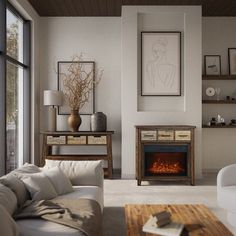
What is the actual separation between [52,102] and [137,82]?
62.2 inches

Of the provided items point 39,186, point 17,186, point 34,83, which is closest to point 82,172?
point 39,186

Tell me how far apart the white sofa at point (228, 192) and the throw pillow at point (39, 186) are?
1.69 m

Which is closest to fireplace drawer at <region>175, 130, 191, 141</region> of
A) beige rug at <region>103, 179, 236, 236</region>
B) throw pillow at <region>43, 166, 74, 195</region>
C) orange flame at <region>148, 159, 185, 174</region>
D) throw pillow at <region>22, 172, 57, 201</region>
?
orange flame at <region>148, 159, 185, 174</region>

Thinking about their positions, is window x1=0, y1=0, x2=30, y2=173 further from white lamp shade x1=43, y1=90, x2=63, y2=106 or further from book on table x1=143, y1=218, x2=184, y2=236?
book on table x1=143, y1=218, x2=184, y2=236

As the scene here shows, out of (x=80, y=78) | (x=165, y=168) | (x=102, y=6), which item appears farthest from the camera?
(x=80, y=78)

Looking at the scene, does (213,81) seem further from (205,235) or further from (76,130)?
(205,235)

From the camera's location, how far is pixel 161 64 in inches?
239

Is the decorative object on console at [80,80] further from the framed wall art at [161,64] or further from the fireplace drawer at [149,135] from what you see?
the fireplace drawer at [149,135]

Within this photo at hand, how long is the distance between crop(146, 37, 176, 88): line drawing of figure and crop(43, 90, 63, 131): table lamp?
169cm

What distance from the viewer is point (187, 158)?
556cm

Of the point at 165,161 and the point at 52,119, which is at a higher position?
the point at 52,119

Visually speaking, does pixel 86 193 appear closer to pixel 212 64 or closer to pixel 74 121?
pixel 74 121

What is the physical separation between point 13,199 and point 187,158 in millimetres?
3589

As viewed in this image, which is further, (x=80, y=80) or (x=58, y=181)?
(x=80, y=80)
